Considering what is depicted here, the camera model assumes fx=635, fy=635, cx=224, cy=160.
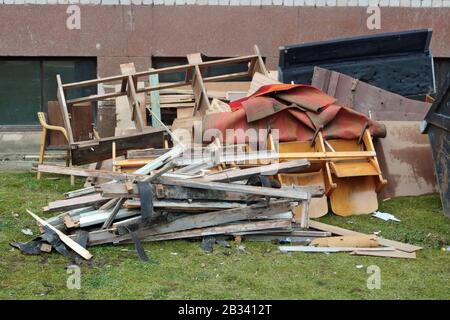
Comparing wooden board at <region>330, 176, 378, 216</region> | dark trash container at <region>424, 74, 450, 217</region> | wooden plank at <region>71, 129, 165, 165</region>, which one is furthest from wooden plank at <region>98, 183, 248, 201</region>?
dark trash container at <region>424, 74, 450, 217</region>

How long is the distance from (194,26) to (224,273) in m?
6.55

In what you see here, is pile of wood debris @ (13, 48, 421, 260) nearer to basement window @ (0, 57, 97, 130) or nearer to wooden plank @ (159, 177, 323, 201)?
wooden plank @ (159, 177, 323, 201)

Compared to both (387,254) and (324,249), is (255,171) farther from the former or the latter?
Answer: (387,254)

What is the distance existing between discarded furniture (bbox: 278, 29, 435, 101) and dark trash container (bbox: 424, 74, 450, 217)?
1.70 meters

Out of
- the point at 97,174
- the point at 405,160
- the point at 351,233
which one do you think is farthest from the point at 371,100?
the point at 97,174

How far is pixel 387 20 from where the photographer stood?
10969 millimetres

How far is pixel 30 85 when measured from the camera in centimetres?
1155

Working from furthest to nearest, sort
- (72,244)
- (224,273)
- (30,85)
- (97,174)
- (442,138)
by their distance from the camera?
(30,85)
(442,138)
(97,174)
(72,244)
(224,273)

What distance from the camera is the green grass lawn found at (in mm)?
4816

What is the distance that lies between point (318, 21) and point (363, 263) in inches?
248

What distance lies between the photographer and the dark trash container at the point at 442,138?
7074 millimetres

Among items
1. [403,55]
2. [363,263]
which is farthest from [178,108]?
[363,263]

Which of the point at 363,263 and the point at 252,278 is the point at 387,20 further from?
the point at 252,278

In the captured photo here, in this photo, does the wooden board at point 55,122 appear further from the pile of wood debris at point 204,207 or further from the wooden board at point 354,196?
the wooden board at point 354,196
